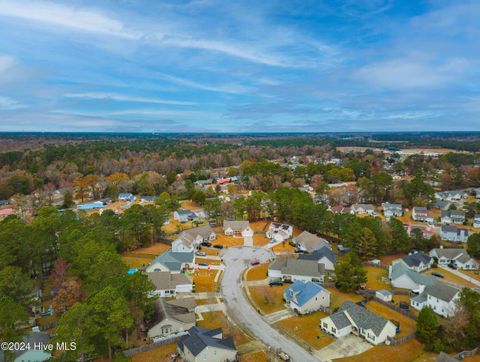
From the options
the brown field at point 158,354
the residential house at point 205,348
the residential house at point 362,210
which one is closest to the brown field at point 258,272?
the residential house at point 205,348

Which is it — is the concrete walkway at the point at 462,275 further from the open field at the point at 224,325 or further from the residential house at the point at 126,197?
the residential house at the point at 126,197

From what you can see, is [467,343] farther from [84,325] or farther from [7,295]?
[7,295]

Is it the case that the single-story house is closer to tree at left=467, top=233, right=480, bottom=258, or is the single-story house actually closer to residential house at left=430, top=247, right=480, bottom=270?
residential house at left=430, top=247, right=480, bottom=270

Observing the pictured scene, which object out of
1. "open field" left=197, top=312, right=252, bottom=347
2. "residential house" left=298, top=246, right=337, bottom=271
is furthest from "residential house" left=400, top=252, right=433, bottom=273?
"open field" left=197, top=312, right=252, bottom=347

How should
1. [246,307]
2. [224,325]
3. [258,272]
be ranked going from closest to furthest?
1. [224,325]
2. [246,307]
3. [258,272]

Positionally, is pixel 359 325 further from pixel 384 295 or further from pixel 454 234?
pixel 454 234

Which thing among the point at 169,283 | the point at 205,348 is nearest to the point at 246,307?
the point at 169,283

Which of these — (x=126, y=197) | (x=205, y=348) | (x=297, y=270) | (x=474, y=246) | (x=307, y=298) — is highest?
(x=474, y=246)
